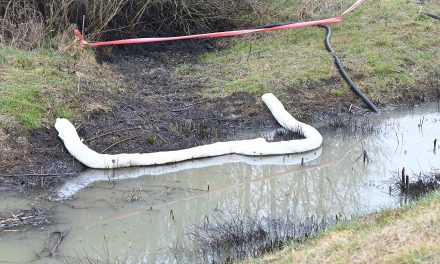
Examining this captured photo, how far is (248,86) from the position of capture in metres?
10.2

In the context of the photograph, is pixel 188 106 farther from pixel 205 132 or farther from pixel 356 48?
pixel 356 48

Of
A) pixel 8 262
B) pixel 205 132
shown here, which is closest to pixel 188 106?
pixel 205 132

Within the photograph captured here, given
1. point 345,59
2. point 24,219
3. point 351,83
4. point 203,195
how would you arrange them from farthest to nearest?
point 345,59 < point 351,83 < point 203,195 < point 24,219

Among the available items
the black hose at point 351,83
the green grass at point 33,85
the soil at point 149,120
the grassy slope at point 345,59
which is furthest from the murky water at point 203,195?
the grassy slope at point 345,59

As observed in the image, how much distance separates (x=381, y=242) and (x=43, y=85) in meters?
5.99

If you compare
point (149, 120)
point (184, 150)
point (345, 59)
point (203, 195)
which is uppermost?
point (345, 59)

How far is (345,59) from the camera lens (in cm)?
1109

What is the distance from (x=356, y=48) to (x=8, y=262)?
7619 millimetres

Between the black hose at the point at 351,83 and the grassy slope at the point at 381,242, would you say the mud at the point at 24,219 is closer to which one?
the grassy slope at the point at 381,242

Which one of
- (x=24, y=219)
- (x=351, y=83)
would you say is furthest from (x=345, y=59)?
(x=24, y=219)

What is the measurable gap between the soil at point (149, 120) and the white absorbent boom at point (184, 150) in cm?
15

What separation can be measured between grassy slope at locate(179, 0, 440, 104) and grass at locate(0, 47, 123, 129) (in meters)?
1.92

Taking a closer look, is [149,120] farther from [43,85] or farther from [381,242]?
[381,242]

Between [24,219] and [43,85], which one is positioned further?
[43,85]
